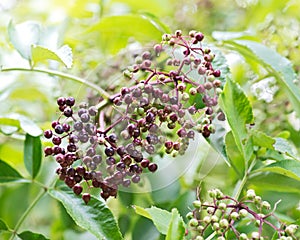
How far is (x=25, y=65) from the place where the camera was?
1.19 metres

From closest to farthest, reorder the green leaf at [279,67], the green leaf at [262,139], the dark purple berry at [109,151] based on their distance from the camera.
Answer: the dark purple berry at [109,151] < the green leaf at [262,139] < the green leaf at [279,67]

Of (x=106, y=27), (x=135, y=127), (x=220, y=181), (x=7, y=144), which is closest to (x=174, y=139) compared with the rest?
(x=135, y=127)

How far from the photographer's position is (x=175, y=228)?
788 millimetres

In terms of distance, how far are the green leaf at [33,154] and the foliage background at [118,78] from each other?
0.06 meters

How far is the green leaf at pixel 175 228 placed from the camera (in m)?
0.78

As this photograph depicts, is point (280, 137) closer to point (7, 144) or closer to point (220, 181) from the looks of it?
point (220, 181)

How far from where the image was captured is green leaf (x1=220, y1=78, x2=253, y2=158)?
0.94m

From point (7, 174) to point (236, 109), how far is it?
0.52 m

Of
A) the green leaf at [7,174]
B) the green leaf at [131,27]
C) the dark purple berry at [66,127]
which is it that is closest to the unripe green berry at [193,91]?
the dark purple berry at [66,127]

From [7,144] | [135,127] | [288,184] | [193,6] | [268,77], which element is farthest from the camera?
[193,6]

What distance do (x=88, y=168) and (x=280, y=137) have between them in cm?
42

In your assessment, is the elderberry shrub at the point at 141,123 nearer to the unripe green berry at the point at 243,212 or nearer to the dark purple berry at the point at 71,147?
the dark purple berry at the point at 71,147

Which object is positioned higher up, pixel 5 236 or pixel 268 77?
pixel 268 77

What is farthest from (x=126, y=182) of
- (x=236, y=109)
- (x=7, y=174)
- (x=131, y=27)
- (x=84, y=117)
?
(x=131, y=27)
